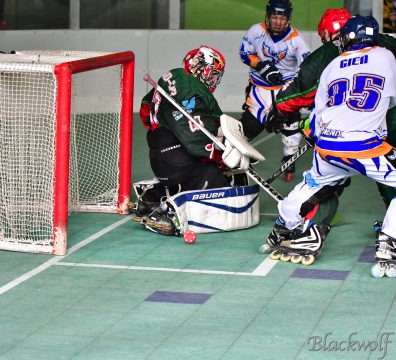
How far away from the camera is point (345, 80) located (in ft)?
20.5

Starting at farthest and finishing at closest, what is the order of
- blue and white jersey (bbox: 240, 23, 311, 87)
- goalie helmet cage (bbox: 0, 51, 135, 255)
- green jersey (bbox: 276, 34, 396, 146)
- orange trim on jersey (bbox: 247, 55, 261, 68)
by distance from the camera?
blue and white jersey (bbox: 240, 23, 311, 87) → orange trim on jersey (bbox: 247, 55, 261, 68) → green jersey (bbox: 276, 34, 396, 146) → goalie helmet cage (bbox: 0, 51, 135, 255)

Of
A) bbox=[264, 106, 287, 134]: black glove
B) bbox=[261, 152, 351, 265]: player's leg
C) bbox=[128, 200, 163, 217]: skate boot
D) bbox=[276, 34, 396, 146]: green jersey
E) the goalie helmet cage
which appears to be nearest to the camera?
bbox=[261, 152, 351, 265]: player's leg

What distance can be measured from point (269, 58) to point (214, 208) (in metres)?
2.45

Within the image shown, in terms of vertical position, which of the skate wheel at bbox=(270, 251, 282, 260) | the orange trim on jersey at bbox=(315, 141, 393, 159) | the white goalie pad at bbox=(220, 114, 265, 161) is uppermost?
the orange trim on jersey at bbox=(315, 141, 393, 159)

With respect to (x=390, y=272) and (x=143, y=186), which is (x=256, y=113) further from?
(x=390, y=272)

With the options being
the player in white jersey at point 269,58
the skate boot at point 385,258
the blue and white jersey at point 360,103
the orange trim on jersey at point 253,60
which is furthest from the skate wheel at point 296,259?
the orange trim on jersey at point 253,60

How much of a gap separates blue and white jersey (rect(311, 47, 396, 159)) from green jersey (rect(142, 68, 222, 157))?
1.23 metres

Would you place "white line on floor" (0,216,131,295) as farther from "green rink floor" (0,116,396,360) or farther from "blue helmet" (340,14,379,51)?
"blue helmet" (340,14,379,51)

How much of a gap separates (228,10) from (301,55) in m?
4.20

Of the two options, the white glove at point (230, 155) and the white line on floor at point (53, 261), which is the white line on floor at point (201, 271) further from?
the white glove at point (230, 155)

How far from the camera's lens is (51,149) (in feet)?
22.5

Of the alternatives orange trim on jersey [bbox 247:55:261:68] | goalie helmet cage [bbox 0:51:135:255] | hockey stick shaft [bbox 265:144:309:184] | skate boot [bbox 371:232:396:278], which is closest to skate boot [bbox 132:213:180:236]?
goalie helmet cage [bbox 0:51:135:255]

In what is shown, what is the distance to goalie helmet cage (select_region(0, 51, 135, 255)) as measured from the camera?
667 centimetres

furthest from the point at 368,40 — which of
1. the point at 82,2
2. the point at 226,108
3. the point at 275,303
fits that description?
the point at 82,2
